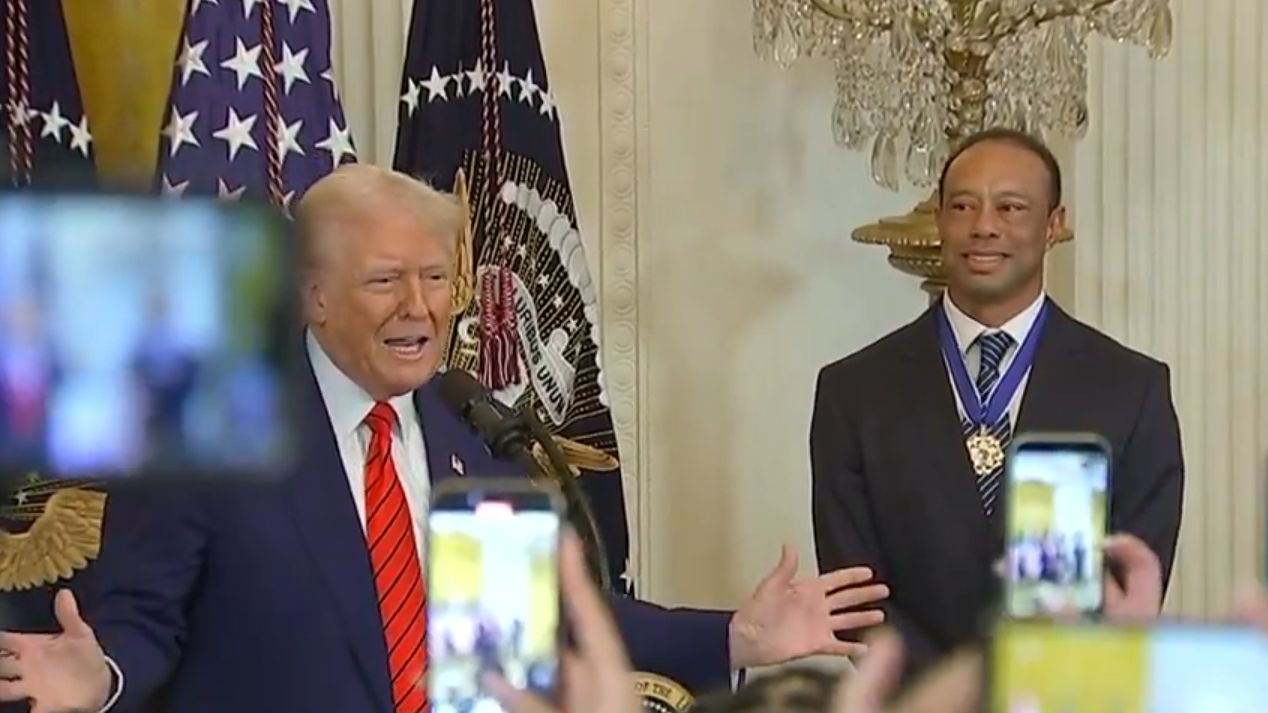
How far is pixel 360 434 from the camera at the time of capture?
1883mm

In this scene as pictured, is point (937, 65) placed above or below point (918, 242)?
above

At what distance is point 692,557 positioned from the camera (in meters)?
3.93

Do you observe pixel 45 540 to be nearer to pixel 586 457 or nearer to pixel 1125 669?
pixel 586 457

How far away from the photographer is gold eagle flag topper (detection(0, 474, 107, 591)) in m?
2.91

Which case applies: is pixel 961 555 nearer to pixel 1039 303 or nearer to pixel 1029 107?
pixel 1039 303

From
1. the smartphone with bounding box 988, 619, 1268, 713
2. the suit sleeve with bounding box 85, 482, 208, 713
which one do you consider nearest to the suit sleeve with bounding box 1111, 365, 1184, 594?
the suit sleeve with bounding box 85, 482, 208, 713

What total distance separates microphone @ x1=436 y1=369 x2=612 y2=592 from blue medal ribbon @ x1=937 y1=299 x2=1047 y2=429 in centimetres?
84

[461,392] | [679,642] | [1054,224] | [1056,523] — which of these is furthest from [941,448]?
[1056,523]

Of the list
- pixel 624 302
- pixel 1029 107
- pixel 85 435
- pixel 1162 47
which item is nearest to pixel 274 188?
pixel 624 302

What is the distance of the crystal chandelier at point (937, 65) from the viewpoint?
9.93 feet

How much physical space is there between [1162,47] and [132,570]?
2060mm

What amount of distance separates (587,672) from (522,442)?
0.94 meters

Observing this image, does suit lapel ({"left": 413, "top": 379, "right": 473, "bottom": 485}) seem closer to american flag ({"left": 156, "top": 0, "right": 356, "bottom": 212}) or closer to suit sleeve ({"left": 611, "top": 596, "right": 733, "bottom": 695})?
suit sleeve ({"left": 611, "top": 596, "right": 733, "bottom": 695})

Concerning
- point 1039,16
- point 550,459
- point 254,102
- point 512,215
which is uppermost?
point 1039,16
